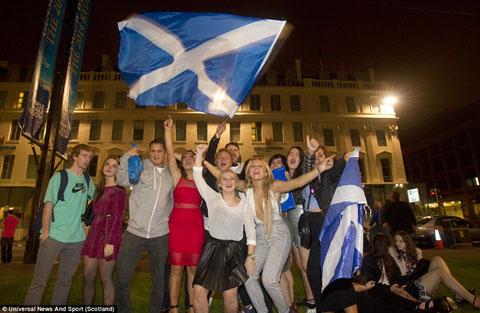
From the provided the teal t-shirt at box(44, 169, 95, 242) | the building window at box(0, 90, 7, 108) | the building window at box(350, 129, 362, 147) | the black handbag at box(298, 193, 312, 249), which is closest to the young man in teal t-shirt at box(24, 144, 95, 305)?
the teal t-shirt at box(44, 169, 95, 242)

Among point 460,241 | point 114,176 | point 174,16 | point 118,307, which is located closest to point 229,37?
point 174,16

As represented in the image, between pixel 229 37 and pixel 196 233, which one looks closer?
pixel 196 233

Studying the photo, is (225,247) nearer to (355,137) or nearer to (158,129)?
(158,129)

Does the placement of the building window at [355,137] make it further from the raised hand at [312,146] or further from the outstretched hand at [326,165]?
the outstretched hand at [326,165]

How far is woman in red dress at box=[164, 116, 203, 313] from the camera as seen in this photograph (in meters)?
4.09

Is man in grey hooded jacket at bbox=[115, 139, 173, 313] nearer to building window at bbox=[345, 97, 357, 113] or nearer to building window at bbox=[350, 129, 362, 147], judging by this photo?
building window at bbox=[350, 129, 362, 147]

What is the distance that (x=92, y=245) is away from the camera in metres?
4.01

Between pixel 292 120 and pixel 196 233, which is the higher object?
pixel 292 120

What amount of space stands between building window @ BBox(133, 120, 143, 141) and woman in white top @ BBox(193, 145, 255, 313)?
27878mm

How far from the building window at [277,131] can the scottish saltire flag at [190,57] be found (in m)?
26.3

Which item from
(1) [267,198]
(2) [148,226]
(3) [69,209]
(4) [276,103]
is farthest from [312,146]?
(4) [276,103]

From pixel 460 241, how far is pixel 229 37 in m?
15.1

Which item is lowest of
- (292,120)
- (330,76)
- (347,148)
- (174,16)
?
(174,16)

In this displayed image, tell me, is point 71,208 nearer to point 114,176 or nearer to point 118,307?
point 114,176
